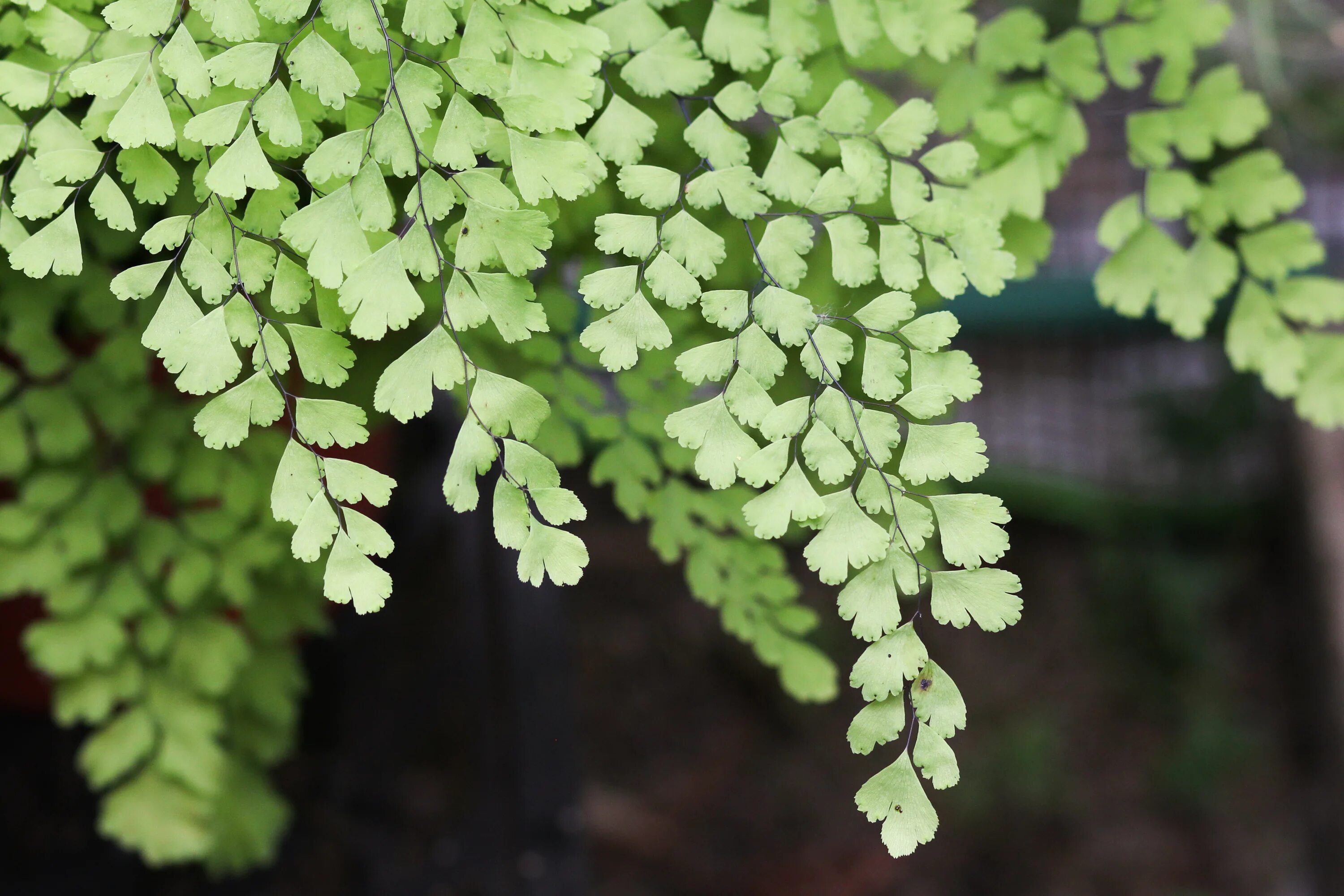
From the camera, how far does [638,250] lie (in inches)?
15.5

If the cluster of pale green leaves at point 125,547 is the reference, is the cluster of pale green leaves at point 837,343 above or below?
above

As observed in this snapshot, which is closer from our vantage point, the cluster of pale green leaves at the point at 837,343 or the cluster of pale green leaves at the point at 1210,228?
the cluster of pale green leaves at the point at 837,343

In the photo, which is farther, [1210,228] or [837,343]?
[1210,228]

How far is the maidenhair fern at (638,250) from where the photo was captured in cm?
37

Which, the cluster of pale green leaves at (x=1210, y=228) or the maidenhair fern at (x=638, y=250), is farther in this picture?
the cluster of pale green leaves at (x=1210, y=228)

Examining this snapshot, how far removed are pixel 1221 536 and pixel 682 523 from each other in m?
2.06

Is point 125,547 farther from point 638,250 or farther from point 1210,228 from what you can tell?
point 1210,228

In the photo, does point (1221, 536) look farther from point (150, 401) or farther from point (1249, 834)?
point (150, 401)

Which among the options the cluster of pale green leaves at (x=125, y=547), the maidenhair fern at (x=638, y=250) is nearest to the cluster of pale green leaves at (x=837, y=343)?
the maidenhair fern at (x=638, y=250)

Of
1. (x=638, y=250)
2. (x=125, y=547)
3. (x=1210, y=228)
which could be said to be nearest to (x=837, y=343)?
(x=638, y=250)

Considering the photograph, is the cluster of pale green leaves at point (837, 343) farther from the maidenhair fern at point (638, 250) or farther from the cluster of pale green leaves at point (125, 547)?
the cluster of pale green leaves at point (125, 547)

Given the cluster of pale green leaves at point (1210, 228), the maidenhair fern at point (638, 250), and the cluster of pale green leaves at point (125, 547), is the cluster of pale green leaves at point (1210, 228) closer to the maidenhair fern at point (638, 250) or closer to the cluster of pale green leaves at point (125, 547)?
the maidenhair fern at point (638, 250)

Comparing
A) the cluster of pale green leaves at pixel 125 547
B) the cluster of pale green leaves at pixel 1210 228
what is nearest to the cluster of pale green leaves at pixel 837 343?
the cluster of pale green leaves at pixel 1210 228

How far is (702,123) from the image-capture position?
0.43 m
